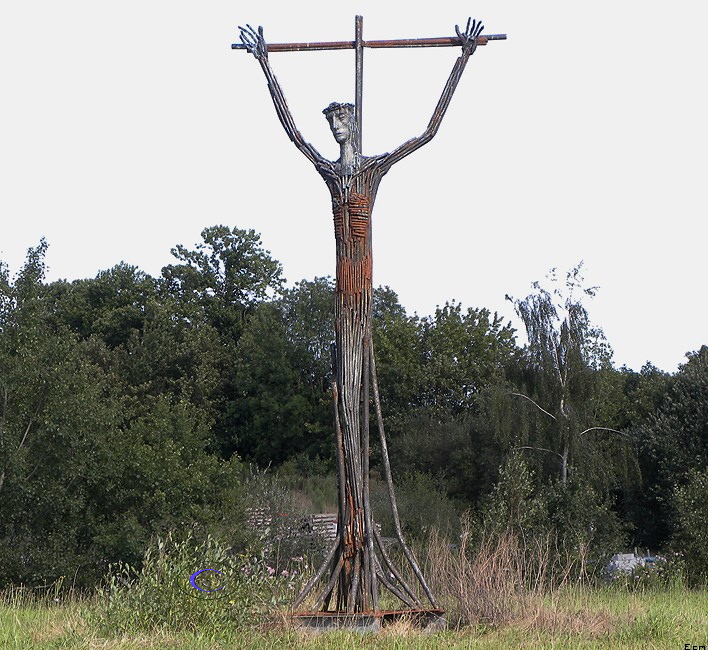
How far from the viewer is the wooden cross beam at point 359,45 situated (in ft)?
25.7

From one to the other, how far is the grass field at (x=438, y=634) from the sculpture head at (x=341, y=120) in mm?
3470

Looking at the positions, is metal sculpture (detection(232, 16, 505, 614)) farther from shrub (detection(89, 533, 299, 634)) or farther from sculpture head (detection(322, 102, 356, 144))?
shrub (detection(89, 533, 299, 634))

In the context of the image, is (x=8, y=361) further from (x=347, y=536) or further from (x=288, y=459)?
(x=288, y=459)

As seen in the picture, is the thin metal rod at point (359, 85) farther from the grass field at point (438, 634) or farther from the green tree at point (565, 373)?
the green tree at point (565, 373)

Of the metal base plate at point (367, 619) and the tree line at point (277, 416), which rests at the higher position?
the tree line at point (277, 416)

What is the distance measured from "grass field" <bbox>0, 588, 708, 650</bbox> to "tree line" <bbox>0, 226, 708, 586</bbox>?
7.66 ft

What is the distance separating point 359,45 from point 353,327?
2110 millimetres

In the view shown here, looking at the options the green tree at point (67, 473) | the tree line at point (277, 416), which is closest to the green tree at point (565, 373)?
the tree line at point (277, 416)

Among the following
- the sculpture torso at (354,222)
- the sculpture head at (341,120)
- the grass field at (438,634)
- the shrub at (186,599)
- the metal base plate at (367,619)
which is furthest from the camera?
the sculpture head at (341,120)

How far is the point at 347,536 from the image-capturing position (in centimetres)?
745

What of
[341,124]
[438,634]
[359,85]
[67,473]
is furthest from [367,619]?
[67,473]

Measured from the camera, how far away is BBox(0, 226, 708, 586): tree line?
14.1 metres

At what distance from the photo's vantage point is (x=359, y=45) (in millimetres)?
7906

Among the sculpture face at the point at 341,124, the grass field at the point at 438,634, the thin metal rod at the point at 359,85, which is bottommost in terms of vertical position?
the grass field at the point at 438,634
